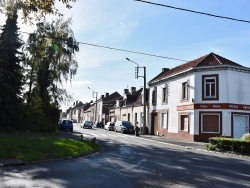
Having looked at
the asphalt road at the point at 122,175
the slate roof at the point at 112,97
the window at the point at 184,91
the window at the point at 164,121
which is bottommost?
the asphalt road at the point at 122,175

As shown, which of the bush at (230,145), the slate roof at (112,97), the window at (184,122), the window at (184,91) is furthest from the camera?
the slate roof at (112,97)

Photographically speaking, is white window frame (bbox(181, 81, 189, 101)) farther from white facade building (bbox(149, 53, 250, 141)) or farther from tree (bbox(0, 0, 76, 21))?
tree (bbox(0, 0, 76, 21))

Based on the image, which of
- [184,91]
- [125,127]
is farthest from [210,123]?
[125,127]

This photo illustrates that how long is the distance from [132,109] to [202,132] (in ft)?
81.1

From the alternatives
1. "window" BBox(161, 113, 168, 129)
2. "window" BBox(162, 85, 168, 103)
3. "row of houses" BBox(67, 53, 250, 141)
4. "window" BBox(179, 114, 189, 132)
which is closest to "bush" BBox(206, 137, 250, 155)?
"row of houses" BBox(67, 53, 250, 141)

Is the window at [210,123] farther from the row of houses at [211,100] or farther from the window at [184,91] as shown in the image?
the window at [184,91]

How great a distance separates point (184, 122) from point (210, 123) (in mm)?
3724

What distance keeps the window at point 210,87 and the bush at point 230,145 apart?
9.81m

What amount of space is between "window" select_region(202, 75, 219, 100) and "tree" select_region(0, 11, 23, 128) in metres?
18.4

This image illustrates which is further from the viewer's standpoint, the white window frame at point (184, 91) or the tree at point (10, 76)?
the white window frame at point (184, 91)

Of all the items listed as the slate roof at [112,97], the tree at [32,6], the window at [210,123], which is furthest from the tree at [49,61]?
the slate roof at [112,97]

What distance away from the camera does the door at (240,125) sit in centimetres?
3158

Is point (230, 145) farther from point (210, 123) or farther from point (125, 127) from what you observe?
point (125, 127)

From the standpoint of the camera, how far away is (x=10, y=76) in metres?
31.0
